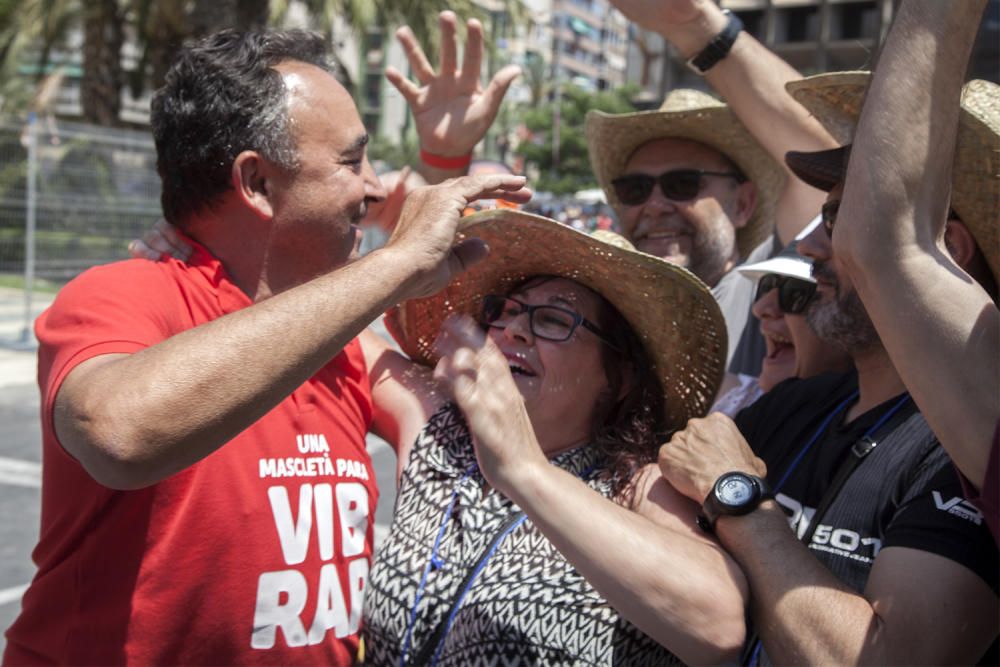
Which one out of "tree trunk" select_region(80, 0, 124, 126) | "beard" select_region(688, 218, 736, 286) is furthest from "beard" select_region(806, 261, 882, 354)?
"tree trunk" select_region(80, 0, 124, 126)

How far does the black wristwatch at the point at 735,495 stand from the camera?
5.48 ft

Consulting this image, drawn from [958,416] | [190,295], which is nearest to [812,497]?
[958,416]

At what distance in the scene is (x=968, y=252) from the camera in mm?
1827

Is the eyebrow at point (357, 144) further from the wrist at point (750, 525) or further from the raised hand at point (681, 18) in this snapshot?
the wrist at point (750, 525)

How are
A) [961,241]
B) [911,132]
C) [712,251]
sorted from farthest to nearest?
[712,251]
[961,241]
[911,132]

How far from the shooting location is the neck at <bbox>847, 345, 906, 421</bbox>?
6.27 feet

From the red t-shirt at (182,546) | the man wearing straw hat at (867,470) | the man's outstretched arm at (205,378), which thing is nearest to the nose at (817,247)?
the man wearing straw hat at (867,470)

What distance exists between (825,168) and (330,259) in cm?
98

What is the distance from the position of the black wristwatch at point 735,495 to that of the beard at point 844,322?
415 millimetres

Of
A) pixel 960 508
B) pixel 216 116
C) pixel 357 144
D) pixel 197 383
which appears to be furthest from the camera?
pixel 357 144

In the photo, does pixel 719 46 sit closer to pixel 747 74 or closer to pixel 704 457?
pixel 747 74

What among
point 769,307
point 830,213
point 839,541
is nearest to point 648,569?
point 839,541

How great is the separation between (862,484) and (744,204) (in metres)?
1.94

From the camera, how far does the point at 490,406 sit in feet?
5.58
